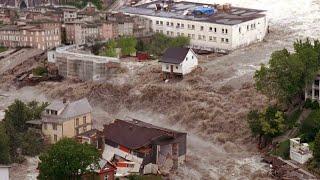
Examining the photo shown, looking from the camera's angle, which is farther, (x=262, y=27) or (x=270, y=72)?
(x=262, y=27)

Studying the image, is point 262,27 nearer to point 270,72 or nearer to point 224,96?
point 224,96

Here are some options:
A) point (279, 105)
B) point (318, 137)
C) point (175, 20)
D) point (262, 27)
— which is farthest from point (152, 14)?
point (318, 137)

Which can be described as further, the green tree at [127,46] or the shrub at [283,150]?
the green tree at [127,46]

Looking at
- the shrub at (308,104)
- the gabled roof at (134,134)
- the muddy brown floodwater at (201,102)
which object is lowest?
the muddy brown floodwater at (201,102)

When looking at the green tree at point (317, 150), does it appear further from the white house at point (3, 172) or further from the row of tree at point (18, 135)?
the white house at point (3, 172)

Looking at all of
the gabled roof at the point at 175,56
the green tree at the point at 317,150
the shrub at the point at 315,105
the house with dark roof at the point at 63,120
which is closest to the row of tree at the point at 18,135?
the house with dark roof at the point at 63,120

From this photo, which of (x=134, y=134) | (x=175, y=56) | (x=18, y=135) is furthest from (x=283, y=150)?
(x=175, y=56)
